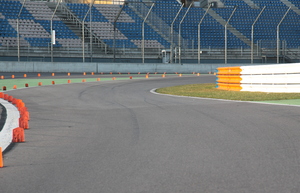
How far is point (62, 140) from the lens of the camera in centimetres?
728

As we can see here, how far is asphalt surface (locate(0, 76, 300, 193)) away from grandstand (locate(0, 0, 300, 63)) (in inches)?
1034

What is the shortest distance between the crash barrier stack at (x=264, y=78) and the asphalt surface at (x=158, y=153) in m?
5.60

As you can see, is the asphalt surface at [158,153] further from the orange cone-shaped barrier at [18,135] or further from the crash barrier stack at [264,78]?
the crash barrier stack at [264,78]

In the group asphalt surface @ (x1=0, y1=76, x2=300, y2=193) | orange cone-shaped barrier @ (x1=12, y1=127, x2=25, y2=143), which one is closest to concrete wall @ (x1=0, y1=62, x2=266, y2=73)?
asphalt surface @ (x1=0, y1=76, x2=300, y2=193)

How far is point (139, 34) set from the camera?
41.9 m

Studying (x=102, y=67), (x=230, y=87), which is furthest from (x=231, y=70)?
(x=102, y=67)

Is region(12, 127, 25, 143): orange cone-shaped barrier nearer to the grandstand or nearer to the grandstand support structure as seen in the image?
the grandstand

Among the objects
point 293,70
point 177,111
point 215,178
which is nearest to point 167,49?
point 293,70

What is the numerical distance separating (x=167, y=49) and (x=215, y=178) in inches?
1387

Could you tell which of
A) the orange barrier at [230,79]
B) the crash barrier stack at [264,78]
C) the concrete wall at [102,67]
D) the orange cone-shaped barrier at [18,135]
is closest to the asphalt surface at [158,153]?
the orange cone-shaped barrier at [18,135]

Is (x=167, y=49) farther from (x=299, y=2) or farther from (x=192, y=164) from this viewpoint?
(x=192, y=164)

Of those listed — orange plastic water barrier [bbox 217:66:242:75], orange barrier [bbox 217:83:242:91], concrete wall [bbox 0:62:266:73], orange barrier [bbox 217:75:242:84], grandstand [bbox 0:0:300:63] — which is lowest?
orange barrier [bbox 217:83:242:91]

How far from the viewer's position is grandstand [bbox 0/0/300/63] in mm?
37562

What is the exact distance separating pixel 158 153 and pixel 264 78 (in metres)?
11.8
